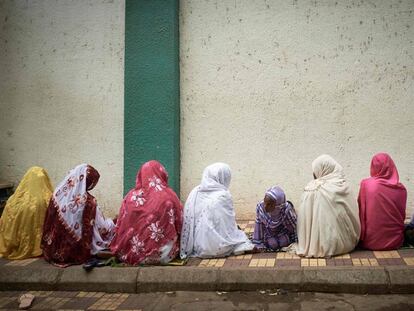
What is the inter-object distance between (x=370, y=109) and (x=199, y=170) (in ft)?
8.71

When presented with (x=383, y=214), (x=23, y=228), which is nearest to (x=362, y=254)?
(x=383, y=214)

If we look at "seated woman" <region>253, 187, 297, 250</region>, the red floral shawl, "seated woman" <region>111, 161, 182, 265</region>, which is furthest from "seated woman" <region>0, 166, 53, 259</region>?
"seated woman" <region>253, 187, 297, 250</region>

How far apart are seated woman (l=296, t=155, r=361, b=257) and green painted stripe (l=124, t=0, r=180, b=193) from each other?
2662 mm

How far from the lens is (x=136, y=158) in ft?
24.0

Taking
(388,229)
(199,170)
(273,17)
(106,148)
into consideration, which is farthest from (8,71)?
(388,229)

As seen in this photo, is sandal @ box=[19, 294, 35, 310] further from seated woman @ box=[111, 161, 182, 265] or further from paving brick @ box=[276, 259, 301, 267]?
paving brick @ box=[276, 259, 301, 267]

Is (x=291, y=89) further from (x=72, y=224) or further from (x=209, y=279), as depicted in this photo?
(x=72, y=224)

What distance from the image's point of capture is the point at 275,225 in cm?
529

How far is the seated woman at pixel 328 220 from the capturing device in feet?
16.2

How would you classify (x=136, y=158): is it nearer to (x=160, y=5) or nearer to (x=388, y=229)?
(x=160, y=5)

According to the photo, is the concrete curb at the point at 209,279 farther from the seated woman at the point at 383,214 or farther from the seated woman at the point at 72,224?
the seated woman at the point at 383,214

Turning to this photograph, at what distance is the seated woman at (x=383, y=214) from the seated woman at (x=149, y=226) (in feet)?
6.51

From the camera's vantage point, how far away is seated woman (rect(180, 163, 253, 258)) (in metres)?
5.16

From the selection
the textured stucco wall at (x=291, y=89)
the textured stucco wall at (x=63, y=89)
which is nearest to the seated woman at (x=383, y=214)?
the textured stucco wall at (x=291, y=89)
